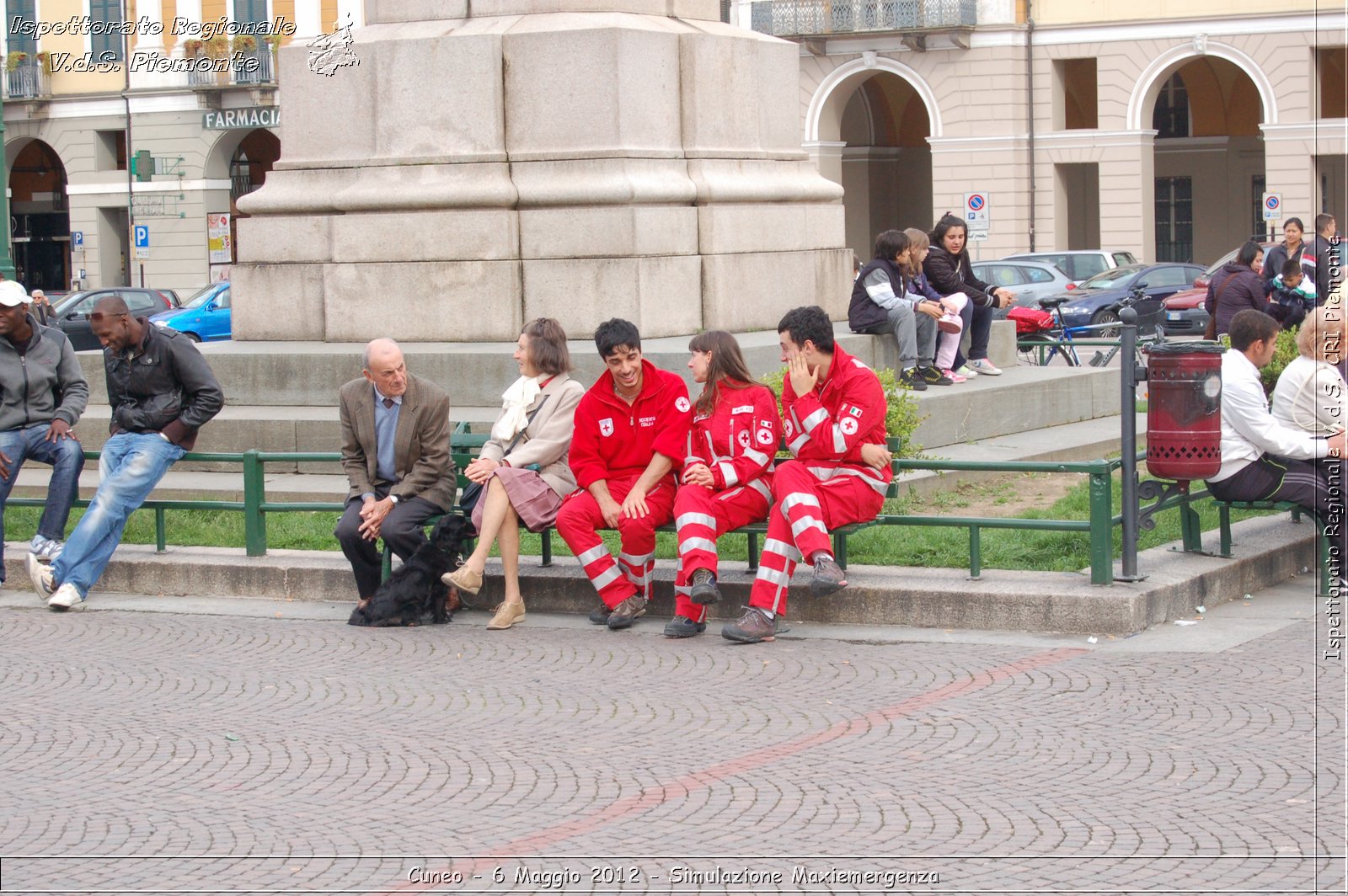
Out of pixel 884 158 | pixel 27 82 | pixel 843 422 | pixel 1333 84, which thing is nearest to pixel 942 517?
pixel 843 422

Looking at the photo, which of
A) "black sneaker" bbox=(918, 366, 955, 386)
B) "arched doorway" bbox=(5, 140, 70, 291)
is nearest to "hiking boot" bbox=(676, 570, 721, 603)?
"black sneaker" bbox=(918, 366, 955, 386)

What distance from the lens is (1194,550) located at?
899 cm

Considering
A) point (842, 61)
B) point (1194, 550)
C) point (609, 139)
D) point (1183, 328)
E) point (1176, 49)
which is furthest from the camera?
point (842, 61)

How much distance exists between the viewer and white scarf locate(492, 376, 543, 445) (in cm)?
906

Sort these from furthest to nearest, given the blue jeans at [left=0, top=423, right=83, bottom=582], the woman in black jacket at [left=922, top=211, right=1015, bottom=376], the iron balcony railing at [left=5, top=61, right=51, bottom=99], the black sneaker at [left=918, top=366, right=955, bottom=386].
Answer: the iron balcony railing at [left=5, top=61, right=51, bottom=99] → the woman in black jacket at [left=922, top=211, right=1015, bottom=376] → the black sneaker at [left=918, top=366, right=955, bottom=386] → the blue jeans at [left=0, top=423, right=83, bottom=582]

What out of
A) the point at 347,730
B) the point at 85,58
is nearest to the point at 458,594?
the point at 347,730

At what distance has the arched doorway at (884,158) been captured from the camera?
172 feet

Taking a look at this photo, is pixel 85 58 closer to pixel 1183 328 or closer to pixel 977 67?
A: pixel 977 67

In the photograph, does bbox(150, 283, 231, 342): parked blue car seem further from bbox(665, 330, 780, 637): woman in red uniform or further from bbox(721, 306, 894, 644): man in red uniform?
bbox(721, 306, 894, 644): man in red uniform

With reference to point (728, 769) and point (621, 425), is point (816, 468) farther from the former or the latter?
point (728, 769)

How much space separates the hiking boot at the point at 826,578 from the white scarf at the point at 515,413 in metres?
1.79

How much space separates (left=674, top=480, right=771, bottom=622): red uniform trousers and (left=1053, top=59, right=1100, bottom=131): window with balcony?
130ft

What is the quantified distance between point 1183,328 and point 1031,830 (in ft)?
84.8

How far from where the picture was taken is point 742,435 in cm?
867
